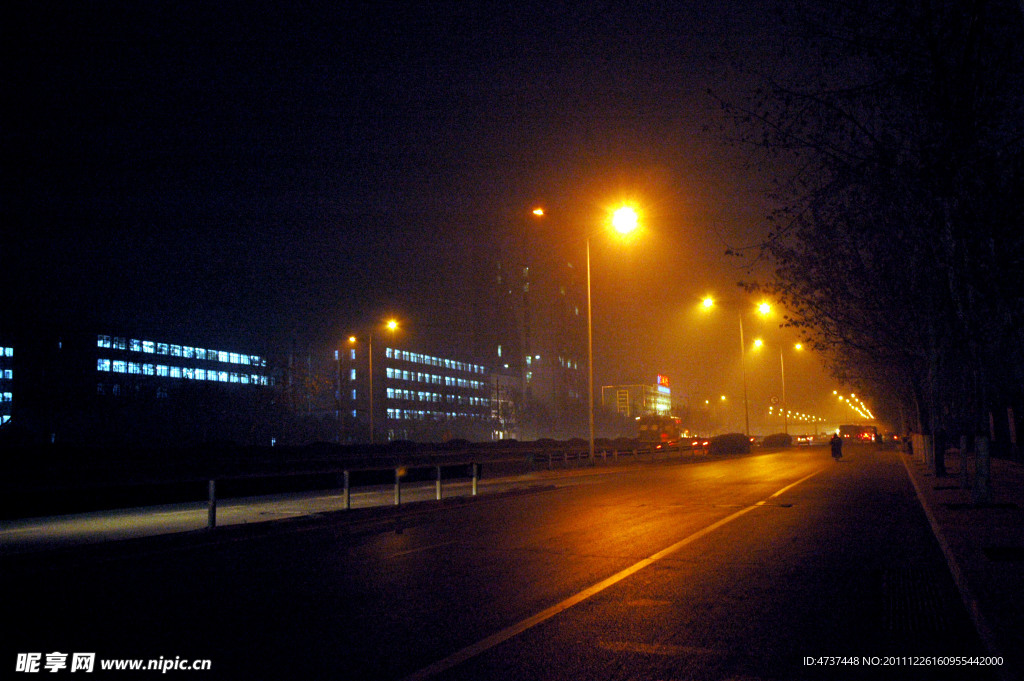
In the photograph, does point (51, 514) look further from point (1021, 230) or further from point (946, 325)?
point (946, 325)

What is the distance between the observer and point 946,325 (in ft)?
70.8

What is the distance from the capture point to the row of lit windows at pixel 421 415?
391 feet

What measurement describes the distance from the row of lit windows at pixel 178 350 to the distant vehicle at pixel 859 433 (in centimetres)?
7853

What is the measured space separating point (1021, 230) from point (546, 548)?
9868 mm

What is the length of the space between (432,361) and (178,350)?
4426cm

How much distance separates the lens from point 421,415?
12525 cm

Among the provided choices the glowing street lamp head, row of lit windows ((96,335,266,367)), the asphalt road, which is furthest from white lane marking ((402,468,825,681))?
row of lit windows ((96,335,266,367))

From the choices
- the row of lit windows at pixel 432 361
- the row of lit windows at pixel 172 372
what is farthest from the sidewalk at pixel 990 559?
the row of lit windows at pixel 432 361

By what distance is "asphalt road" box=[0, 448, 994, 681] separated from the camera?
227 inches

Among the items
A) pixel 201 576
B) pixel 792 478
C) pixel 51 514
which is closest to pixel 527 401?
pixel 792 478

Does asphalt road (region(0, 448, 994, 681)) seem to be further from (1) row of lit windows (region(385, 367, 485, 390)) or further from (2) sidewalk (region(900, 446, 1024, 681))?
(1) row of lit windows (region(385, 367, 485, 390))

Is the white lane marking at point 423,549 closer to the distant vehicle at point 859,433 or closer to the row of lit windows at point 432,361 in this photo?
the distant vehicle at point 859,433

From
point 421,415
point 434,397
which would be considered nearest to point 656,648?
point 421,415

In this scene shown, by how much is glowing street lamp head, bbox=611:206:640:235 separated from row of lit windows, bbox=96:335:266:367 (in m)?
77.1
